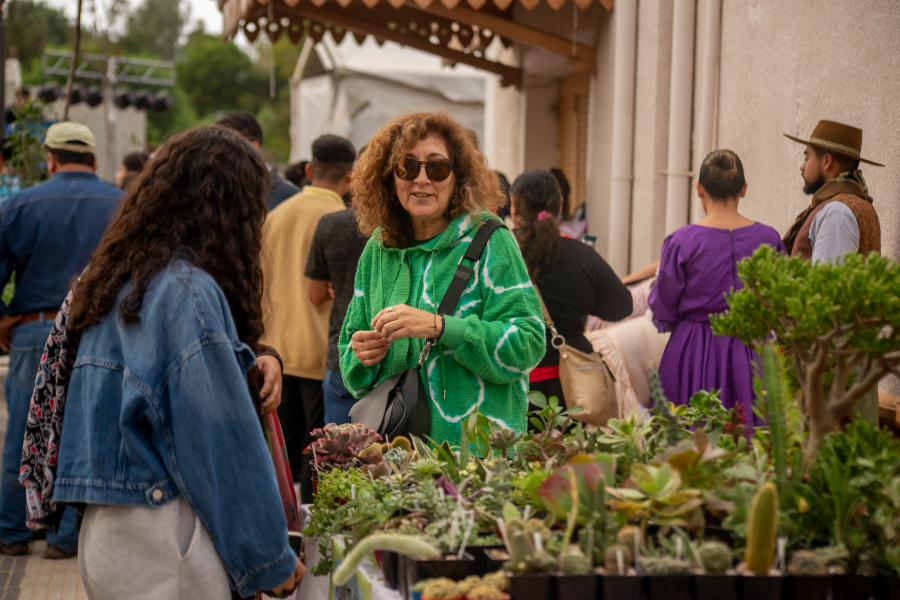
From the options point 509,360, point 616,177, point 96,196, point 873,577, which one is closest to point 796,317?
point 873,577

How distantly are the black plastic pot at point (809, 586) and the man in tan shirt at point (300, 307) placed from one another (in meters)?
3.44

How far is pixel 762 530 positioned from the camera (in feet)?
4.48

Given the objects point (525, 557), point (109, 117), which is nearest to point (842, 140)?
point (525, 557)

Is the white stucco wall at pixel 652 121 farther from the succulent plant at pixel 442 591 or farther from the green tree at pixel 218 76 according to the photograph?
the green tree at pixel 218 76

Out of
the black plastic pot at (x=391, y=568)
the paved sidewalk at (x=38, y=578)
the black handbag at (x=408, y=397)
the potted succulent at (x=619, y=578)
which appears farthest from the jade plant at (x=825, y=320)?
the paved sidewalk at (x=38, y=578)

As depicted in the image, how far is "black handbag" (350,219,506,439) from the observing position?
96.5 inches

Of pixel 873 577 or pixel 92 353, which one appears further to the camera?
pixel 92 353

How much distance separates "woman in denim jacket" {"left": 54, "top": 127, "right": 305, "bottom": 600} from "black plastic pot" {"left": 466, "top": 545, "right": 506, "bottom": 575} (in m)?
0.54

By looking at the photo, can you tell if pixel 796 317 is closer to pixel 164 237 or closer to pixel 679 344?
pixel 164 237

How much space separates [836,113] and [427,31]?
4.88 m

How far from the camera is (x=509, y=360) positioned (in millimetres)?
2469

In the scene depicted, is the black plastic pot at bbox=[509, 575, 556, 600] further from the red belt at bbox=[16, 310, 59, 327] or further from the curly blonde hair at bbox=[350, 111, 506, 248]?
the red belt at bbox=[16, 310, 59, 327]

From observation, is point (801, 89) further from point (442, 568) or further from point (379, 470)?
point (442, 568)

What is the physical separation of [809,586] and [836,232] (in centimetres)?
238
